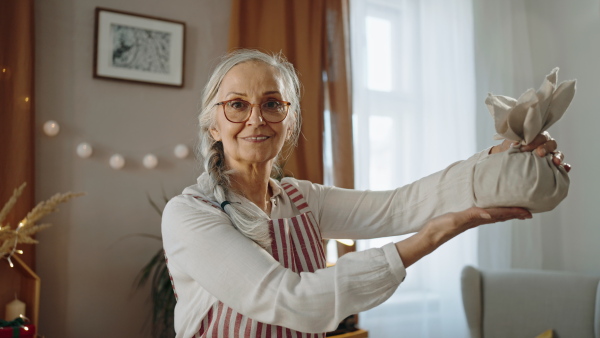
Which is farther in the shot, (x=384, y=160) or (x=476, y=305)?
(x=384, y=160)

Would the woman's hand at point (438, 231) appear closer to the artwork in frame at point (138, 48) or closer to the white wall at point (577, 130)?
the artwork in frame at point (138, 48)

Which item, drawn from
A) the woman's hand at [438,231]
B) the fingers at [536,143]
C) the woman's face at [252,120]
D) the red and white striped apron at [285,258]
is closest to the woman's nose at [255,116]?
the woman's face at [252,120]

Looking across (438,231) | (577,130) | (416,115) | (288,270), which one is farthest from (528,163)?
(577,130)

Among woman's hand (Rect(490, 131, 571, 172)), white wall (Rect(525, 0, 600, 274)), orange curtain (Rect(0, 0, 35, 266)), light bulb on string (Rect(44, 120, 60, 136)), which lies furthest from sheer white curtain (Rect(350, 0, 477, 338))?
woman's hand (Rect(490, 131, 571, 172))

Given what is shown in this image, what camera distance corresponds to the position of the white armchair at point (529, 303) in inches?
99.8

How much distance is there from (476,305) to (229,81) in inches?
80.7

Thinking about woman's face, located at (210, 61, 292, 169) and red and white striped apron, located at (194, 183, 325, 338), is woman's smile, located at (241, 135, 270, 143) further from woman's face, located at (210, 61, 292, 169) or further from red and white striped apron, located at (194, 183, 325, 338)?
red and white striped apron, located at (194, 183, 325, 338)

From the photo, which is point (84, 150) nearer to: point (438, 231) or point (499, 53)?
point (438, 231)

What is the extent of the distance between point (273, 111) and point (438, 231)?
50 centimetres

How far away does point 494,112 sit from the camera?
3.46 feet

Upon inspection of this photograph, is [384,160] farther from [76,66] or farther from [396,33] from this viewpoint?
[76,66]

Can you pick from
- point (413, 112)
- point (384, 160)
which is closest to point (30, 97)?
point (384, 160)

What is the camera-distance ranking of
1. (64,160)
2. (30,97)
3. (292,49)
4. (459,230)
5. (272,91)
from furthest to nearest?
(292,49) < (64,160) < (30,97) < (272,91) < (459,230)

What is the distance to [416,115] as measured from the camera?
3355 millimetres
